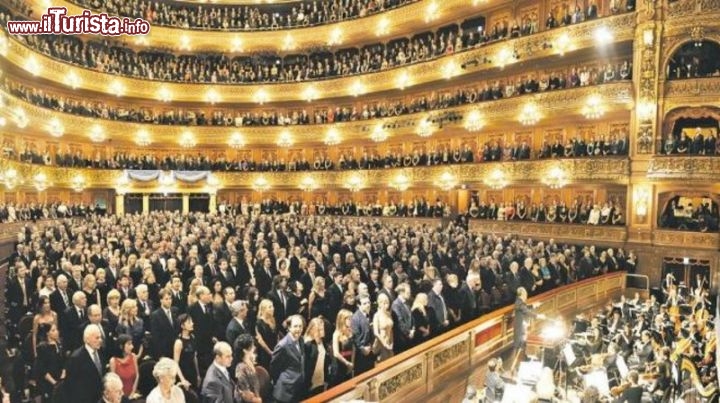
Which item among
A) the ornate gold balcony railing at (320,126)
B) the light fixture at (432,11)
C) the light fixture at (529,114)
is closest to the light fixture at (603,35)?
the ornate gold balcony railing at (320,126)

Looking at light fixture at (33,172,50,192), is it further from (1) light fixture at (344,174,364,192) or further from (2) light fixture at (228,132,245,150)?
(1) light fixture at (344,174,364,192)

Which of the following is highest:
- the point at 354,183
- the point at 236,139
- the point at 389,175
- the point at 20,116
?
the point at 236,139

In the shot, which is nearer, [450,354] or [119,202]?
[450,354]

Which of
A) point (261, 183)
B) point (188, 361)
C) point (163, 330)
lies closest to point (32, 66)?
point (261, 183)

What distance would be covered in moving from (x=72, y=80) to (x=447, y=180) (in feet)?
61.8

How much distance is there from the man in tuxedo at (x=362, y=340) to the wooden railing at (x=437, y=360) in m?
0.19

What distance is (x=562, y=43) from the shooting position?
65.2 ft

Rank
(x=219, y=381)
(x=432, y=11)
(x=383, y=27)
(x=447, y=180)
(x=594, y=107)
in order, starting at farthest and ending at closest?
(x=383, y=27)
(x=432, y=11)
(x=447, y=180)
(x=594, y=107)
(x=219, y=381)

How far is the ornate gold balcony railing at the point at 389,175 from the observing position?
18.3 m

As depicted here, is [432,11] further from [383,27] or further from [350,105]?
[350,105]

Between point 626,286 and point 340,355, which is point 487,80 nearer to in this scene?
point 626,286

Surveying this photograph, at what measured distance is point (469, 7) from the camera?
24.2m

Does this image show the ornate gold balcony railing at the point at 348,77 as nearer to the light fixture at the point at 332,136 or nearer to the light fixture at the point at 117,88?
the light fixture at the point at 117,88

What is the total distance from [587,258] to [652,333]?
23.2ft
